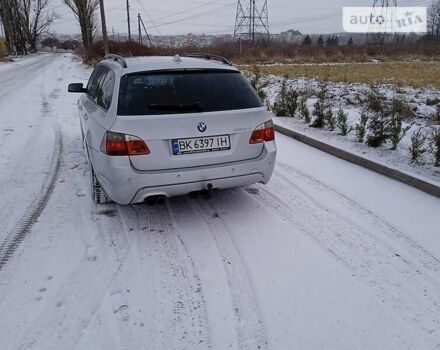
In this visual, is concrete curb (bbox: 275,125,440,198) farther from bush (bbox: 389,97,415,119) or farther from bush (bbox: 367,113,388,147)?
bush (bbox: 389,97,415,119)

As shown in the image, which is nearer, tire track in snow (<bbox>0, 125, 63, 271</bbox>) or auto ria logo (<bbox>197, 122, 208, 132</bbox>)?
tire track in snow (<bbox>0, 125, 63, 271</bbox>)

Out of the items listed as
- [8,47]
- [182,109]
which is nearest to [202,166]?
[182,109]

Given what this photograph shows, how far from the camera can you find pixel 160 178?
348 centimetres

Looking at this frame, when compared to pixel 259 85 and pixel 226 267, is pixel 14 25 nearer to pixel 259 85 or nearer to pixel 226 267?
pixel 259 85

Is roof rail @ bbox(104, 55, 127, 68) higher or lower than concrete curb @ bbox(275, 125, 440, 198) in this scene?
higher

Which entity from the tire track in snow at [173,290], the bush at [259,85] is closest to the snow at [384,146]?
the bush at [259,85]

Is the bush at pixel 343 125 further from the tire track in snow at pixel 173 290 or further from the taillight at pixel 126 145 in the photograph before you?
the taillight at pixel 126 145

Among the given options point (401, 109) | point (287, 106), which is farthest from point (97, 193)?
point (401, 109)

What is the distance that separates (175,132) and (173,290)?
1415 millimetres

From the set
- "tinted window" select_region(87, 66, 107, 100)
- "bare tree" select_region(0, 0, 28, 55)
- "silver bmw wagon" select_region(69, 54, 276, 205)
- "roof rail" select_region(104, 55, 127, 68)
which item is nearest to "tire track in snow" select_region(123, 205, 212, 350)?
"silver bmw wagon" select_region(69, 54, 276, 205)

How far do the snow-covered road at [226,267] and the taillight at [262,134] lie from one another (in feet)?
2.73

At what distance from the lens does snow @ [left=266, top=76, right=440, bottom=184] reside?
208 inches

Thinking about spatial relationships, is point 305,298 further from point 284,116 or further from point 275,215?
point 284,116

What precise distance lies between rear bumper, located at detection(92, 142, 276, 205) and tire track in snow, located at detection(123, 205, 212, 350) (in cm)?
44
